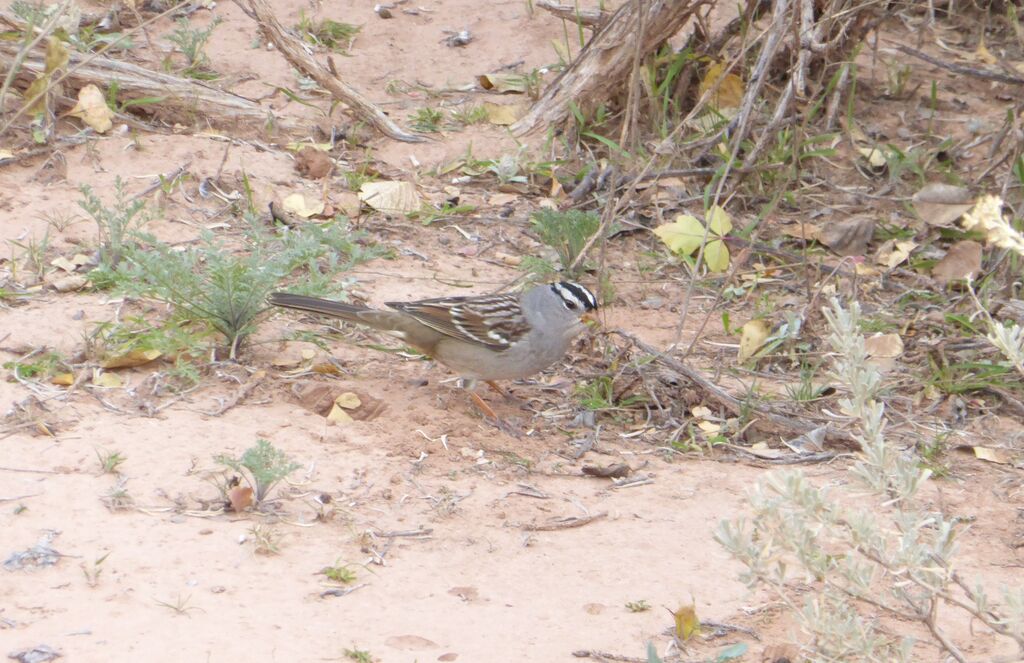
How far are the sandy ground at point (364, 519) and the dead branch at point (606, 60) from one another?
181cm

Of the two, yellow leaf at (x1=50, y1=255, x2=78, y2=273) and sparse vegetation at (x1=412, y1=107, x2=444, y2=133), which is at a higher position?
sparse vegetation at (x1=412, y1=107, x2=444, y2=133)

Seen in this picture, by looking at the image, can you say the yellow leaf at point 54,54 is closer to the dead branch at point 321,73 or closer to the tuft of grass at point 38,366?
the tuft of grass at point 38,366

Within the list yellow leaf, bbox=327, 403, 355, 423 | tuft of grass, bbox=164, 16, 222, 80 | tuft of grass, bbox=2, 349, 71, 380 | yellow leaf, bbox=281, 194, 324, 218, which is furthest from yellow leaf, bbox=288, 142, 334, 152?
yellow leaf, bbox=327, 403, 355, 423

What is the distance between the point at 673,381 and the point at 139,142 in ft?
11.6

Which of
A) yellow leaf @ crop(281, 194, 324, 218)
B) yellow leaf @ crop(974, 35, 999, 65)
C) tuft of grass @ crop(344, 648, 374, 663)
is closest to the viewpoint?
tuft of grass @ crop(344, 648, 374, 663)

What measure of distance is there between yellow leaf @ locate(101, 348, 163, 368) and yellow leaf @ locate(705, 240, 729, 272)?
10.1ft

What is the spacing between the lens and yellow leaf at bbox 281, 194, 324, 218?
7.16 metres

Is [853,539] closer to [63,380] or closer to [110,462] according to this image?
[110,462]

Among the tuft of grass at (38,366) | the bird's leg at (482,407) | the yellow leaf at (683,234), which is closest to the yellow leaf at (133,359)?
the tuft of grass at (38,366)

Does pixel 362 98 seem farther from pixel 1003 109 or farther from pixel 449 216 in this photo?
pixel 1003 109

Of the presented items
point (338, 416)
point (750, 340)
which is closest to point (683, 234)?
point (750, 340)

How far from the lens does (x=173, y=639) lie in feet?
12.2

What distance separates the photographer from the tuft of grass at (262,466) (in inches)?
174

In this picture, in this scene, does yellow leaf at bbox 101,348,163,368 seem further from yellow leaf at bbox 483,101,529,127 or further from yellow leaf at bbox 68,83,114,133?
yellow leaf at bbox 483,101,529,127
